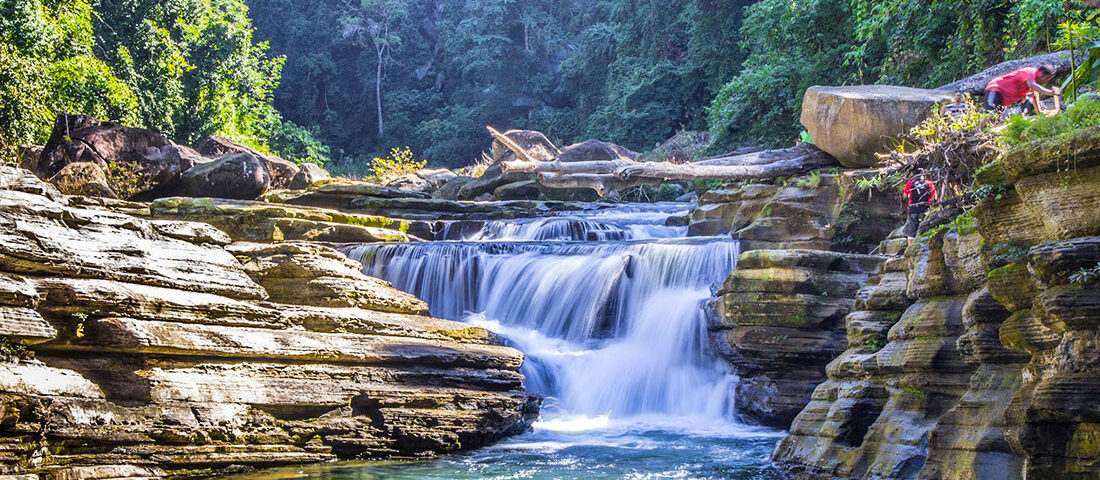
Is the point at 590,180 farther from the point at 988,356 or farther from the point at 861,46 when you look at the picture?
the point at 861,46

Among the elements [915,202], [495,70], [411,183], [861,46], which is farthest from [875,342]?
[495,70]

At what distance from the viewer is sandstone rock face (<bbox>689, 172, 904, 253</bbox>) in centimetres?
1366

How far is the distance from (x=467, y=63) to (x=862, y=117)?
36.3m

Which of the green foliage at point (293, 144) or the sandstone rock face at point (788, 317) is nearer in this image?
the sandstone rock face at point (788, 317)

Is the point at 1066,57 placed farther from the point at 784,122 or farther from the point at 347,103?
the point at 347,103

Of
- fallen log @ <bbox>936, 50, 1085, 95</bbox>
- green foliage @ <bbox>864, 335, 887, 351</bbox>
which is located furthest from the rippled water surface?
fallen log @ <bbox>936, 50, 1085, 95</bbox>

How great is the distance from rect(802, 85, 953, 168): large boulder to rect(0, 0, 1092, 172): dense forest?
1.91 meters

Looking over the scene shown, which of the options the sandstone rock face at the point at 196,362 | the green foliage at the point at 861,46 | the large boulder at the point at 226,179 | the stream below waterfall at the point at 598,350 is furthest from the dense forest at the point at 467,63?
the sandstone rock face at the point at 196,362

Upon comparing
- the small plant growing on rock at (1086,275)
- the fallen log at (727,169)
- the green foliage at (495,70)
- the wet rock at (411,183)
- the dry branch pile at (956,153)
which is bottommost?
the small plant growing on rock at (1086,275)

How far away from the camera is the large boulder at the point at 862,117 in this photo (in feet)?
40.3

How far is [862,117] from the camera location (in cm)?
1270

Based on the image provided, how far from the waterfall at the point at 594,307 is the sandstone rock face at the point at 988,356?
4415mm

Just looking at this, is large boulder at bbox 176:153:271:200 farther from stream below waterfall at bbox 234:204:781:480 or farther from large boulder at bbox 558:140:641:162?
large boulder at bbox 558:140:641:162

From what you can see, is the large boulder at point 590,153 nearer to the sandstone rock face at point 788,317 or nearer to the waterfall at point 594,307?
the waterfall at point 594,307
